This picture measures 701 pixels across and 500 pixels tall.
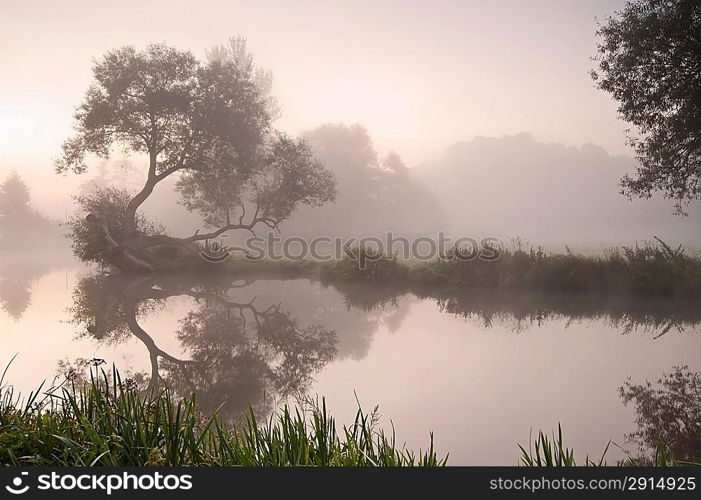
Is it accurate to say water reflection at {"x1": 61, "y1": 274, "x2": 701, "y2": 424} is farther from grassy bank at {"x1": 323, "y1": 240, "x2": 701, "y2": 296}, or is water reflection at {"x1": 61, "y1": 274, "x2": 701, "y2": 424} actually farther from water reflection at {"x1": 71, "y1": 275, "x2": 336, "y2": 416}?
grassy bank at {"x1": 323, "y1": 240, "x2": 701, "y2": 296}

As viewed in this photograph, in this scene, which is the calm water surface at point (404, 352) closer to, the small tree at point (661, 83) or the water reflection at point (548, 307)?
the water reflection at point (548, 307)

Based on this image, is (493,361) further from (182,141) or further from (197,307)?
(182,141)

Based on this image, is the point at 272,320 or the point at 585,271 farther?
the point at 585,271

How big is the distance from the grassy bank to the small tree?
1955mm

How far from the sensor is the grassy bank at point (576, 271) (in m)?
13.1

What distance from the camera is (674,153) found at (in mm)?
13531

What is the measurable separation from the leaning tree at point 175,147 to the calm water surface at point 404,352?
8.94 metres

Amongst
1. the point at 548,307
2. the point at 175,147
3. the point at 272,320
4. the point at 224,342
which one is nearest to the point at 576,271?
the point at 548,307

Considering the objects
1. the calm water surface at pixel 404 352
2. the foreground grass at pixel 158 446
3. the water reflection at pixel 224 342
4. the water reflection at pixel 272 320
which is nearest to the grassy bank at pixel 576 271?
the water reflection at pixel 272 320

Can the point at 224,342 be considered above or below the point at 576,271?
below

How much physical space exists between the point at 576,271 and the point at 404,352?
957 cm

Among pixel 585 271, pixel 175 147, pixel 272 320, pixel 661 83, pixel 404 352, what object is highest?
pixel 175 147

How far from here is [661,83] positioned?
1292cm

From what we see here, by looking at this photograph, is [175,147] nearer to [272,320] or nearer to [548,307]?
[272,320]
